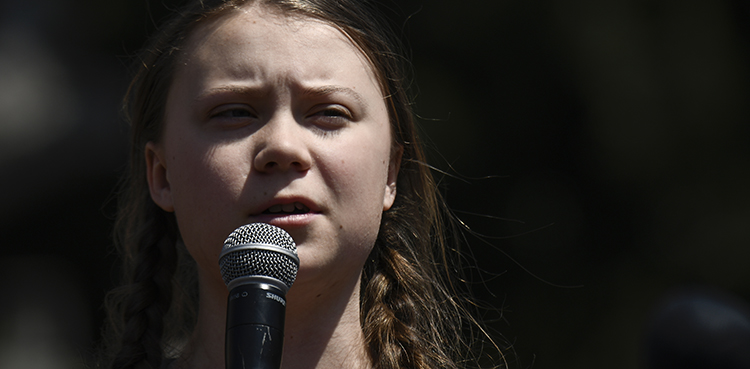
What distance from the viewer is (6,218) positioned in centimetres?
552

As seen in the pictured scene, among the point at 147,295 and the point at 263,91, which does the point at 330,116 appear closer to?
the point at 263,91

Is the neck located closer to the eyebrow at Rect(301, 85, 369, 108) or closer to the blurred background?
the eyebrow at Rect(301, 85, 369, 108)

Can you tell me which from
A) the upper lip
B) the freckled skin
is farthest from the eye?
the upper lip

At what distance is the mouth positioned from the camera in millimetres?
1889

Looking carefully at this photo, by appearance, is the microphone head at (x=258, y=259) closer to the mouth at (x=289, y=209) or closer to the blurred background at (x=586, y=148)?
the mouth at (x=289, y=209)

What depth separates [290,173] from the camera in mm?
1894

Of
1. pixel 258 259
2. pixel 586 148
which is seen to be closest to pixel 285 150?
pixel 258 259

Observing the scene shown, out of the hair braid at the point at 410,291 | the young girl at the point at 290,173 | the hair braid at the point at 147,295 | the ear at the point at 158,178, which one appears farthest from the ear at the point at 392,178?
the hair braid at the point at 147,295

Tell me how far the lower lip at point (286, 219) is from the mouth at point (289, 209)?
2cm

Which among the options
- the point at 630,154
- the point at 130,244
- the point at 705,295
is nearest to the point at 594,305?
the point at 630,154

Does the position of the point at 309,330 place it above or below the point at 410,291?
above

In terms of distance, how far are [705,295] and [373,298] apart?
5.13ft

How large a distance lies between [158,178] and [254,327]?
3.36 ft

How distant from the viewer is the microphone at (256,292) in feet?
4.31
